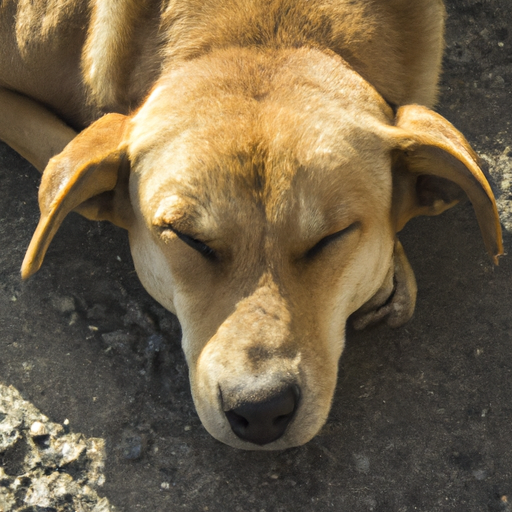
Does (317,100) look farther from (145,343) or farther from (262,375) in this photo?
(145,343)

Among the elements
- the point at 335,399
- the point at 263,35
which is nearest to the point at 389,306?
the point at 335,399

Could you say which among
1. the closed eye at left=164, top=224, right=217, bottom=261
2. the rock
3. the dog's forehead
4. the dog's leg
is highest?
the dog's forehead

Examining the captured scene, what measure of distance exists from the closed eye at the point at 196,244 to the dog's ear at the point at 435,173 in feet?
2.73

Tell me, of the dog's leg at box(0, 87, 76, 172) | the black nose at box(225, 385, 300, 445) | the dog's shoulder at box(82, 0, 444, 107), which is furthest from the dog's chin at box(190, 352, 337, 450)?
the dog's leg at box(0, 87, 76, 172)

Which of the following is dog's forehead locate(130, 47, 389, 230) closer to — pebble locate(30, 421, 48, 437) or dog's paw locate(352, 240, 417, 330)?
dog's paw locate(352, 240, 417, 330)

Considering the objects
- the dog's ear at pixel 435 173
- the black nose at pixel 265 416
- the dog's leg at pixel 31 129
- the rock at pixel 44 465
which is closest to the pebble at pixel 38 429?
the rock at pixel 44 465

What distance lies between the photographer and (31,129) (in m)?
3.46

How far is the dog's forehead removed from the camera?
94.3 inches

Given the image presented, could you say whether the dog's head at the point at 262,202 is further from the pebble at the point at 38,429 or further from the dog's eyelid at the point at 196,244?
the pebble at the point at 38,429

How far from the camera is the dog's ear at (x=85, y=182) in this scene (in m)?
2.50

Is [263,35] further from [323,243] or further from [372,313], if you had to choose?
[372,313]

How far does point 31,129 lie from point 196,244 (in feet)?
4.81

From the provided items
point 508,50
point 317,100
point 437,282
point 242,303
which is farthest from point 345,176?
point 508,50

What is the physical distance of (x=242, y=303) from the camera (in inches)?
95.3
